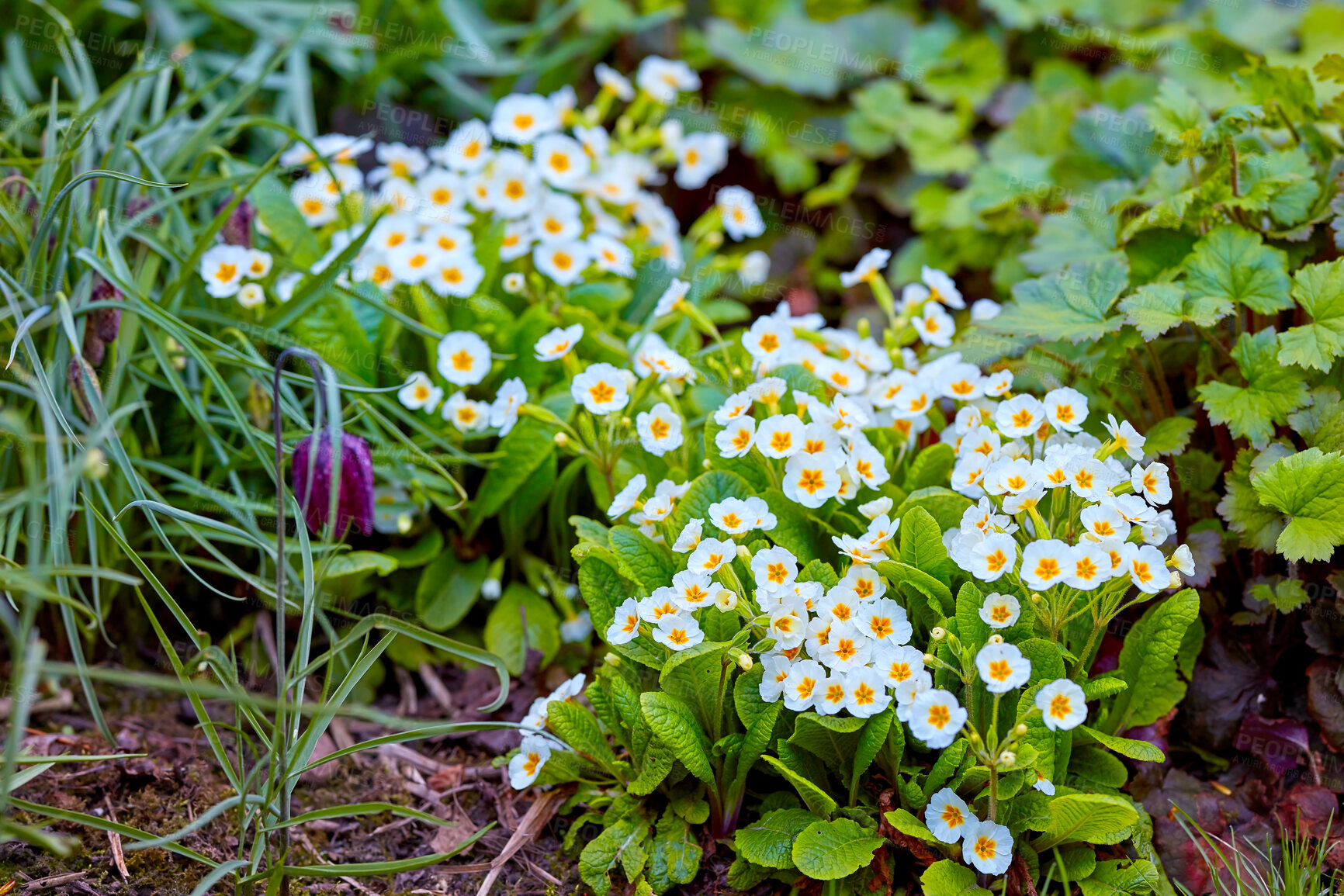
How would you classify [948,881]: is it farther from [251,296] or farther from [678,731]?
[251,296]

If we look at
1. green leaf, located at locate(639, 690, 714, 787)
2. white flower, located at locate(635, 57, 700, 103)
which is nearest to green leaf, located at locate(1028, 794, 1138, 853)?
green leaf, located at locate(639, 690, 714, 787)

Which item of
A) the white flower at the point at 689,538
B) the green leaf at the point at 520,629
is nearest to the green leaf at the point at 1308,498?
the white flower at the point at 689,538

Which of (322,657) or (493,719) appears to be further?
(493,719)

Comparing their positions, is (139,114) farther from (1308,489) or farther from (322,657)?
(1308,489)

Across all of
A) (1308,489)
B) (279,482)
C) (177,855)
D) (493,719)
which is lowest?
(493,719)

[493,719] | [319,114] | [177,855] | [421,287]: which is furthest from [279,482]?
[319,114]
